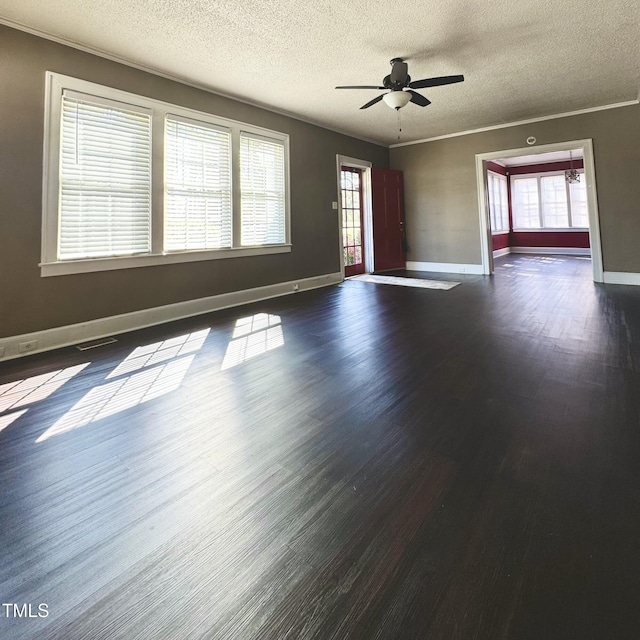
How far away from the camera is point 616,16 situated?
3.46 metres

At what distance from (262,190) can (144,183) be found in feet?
6.25

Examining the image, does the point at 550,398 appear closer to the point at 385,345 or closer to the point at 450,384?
the point at 450,384

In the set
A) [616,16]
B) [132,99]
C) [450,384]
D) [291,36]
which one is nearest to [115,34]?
[132,99]

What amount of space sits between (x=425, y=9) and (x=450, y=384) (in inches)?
135

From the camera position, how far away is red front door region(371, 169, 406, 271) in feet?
26.6

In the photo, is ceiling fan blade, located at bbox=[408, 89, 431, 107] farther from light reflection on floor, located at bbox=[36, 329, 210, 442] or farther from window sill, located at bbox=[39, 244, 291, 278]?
light reflection on floor, located at bbox=[36, 329, 210, 442]

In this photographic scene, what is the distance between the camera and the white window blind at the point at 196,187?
448cm

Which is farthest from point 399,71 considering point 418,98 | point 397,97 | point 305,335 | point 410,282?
point 410,282

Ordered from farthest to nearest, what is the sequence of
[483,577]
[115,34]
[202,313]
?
[202,313] → [115,34] → [483,577]

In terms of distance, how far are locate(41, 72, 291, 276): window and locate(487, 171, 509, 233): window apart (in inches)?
340

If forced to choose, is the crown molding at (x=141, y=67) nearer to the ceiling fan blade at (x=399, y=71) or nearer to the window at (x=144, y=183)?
the window at (x=144, y=183)

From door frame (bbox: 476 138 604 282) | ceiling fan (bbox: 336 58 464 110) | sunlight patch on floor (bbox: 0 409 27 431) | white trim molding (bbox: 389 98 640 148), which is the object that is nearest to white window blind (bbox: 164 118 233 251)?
ceiling fan (bbox: 336 58 464 110)

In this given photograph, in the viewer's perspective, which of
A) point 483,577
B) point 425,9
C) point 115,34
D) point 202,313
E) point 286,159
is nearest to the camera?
point 483,577

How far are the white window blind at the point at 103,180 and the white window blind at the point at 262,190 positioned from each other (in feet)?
4.84
